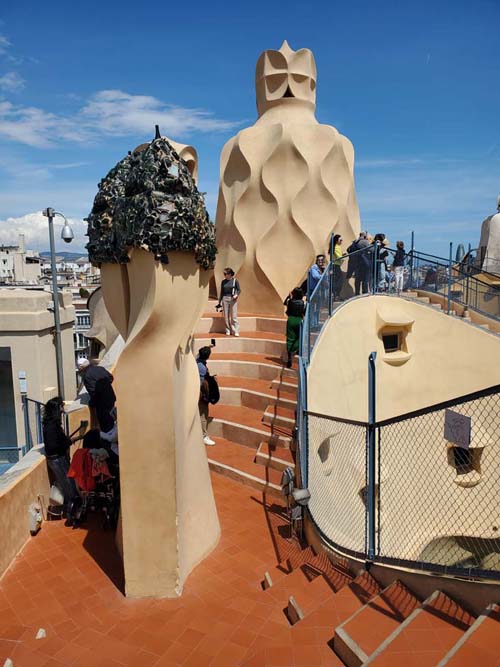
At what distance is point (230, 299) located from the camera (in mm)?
11078

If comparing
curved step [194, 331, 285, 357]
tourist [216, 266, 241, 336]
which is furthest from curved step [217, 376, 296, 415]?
tourist [216, 266, 241, 336]

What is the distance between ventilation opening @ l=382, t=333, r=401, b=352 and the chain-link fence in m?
1.96

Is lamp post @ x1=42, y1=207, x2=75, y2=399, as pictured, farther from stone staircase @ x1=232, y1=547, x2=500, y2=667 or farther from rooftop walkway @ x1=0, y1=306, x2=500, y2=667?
stone staircase @ x1=232, y1=547, x2=500, y2=667

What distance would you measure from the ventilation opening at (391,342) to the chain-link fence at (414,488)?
1.96 m

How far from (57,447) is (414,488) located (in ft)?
24.4

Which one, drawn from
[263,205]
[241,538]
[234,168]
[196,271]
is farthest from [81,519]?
[234,168]

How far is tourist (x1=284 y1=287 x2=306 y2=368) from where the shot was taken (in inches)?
360

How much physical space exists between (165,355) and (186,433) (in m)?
1.01

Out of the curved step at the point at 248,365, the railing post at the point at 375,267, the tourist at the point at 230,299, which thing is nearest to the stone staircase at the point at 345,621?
the curved step at the point at 248,365

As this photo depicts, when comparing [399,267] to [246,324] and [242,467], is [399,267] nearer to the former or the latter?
[246,324]

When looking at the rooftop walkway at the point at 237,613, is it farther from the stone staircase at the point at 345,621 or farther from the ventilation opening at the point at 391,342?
the ventilation opening at the point at 391,342

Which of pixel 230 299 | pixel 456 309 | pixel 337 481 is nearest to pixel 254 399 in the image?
pixel 337 481

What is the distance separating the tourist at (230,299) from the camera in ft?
35.8

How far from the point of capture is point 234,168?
13.8 meters
